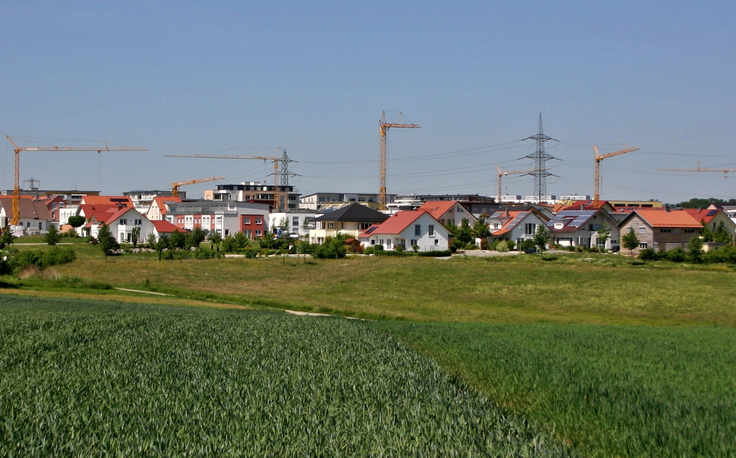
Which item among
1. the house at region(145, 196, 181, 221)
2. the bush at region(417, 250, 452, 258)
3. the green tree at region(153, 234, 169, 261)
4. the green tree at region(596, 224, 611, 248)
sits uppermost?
the house at region(145, 196, 181, 221)

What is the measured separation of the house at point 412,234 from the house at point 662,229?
74.2ft

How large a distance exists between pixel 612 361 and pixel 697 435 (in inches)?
Answer: 284

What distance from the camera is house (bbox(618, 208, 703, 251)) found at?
7900cm

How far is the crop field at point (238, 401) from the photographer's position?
8.99m

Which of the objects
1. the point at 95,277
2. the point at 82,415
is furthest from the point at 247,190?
the point at 82,415

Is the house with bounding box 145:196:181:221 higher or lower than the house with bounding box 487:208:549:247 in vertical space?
higher

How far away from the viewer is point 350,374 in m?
13.4

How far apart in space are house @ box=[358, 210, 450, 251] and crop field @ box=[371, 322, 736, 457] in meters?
53.1

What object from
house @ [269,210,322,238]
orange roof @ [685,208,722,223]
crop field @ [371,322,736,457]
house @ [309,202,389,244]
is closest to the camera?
crop field @ [371,322,736,457]

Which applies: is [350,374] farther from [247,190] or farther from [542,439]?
[247,190]

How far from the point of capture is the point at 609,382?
13.8m

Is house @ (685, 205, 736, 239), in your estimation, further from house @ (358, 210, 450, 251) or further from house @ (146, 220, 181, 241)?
house @ (146, 220, 181, 241)

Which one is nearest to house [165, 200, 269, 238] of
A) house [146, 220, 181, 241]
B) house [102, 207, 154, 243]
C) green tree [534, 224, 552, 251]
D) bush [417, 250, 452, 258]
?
house [146, 220, 181, 241]

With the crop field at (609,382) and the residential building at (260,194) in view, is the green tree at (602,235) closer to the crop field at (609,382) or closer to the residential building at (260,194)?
the crop field at (609,382)
